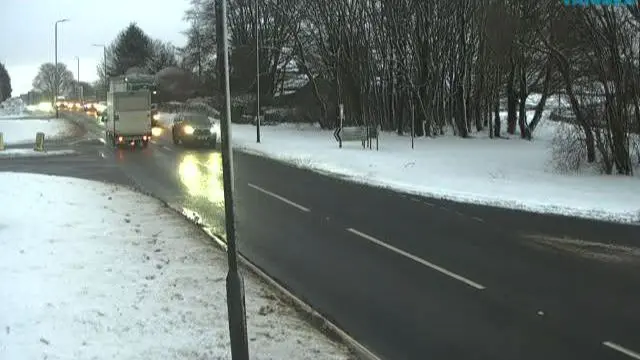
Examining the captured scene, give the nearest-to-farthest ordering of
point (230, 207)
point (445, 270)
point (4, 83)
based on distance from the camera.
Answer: point (230, 207) < point (445, 270) < point (4, 83)

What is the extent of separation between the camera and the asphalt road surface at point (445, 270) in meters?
7.46

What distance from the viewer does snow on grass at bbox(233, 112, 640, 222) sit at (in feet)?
58.9

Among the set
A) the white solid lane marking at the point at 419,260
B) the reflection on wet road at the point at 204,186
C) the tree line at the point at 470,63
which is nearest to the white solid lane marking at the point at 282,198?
the reflection on wet road at the point at 204,186

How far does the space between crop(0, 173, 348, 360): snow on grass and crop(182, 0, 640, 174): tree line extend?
623 inches

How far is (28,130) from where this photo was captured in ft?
186

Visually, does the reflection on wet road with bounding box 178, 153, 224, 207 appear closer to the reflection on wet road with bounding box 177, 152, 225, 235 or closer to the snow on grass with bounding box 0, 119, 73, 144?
the reflection on wet road with bounding box 177, 152, 225, 235

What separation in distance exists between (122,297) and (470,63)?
1420 inches

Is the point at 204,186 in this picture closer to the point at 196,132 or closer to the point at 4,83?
the point at 196,132

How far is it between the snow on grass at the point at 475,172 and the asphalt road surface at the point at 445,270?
175cm

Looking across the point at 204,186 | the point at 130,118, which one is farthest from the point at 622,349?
the point at 130,118

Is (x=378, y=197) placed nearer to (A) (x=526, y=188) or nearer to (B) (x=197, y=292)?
(A) (x=526, y=188)

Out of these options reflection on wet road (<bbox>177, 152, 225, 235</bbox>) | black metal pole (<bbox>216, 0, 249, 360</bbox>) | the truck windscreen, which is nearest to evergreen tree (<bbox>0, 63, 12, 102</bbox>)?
the truck windscreen

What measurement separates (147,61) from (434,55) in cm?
7795

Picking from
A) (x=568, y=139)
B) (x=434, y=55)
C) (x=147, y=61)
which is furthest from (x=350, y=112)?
(x=147, y=61)
